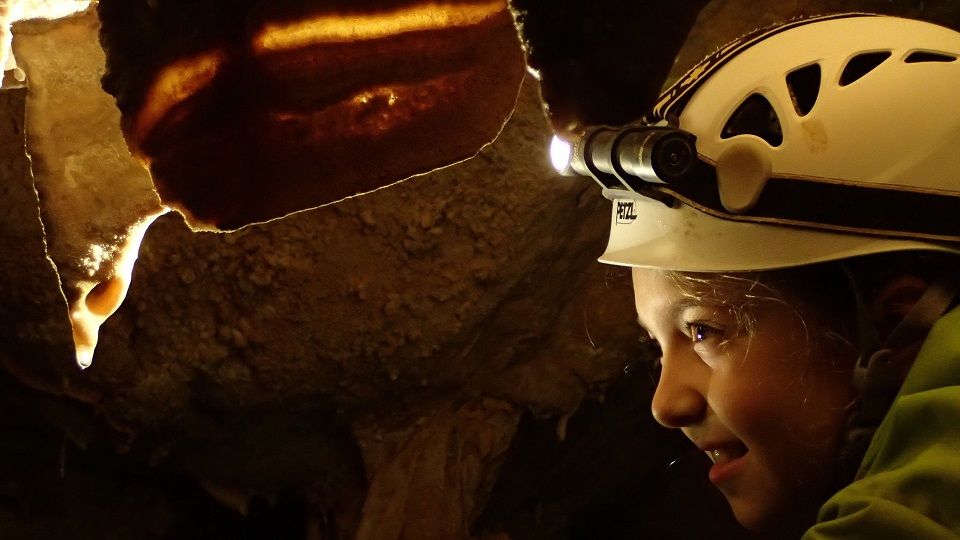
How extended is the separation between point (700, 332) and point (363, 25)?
2.91 feet

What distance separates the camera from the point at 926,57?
157 cm

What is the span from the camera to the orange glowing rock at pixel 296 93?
143 centimetres

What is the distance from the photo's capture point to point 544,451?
3508 mm

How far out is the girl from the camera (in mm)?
1438

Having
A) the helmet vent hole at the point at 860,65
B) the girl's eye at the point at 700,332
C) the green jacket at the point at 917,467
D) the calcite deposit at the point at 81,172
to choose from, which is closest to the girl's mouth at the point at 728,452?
the girl's eye at the point at 700,332

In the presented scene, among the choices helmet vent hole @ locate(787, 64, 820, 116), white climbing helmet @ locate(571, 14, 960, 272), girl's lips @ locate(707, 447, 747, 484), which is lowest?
girl's lips @ locate(707, 447, 747, 484)

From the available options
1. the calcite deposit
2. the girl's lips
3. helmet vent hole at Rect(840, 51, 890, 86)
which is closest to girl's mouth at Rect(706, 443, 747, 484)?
the girl's lips

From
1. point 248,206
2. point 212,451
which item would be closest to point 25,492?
point 212,451

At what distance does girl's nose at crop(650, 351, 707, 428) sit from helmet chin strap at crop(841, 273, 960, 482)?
29 centimetres

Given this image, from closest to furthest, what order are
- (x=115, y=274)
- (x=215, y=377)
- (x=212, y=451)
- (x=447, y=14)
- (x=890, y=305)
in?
(x=890, y=305) → (x=447, y=14) → (x=115, y=274) → (x=215, y=377) → (x=212, y=451)

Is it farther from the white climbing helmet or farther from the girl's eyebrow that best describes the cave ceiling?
the girl's eyebrow

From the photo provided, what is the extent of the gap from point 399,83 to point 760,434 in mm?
975

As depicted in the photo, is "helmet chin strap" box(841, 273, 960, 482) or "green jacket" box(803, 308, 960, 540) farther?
"helmet chin strap" box(841, 273, 960, 482)

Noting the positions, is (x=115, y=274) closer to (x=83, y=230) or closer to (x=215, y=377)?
(x=83, y=230)
